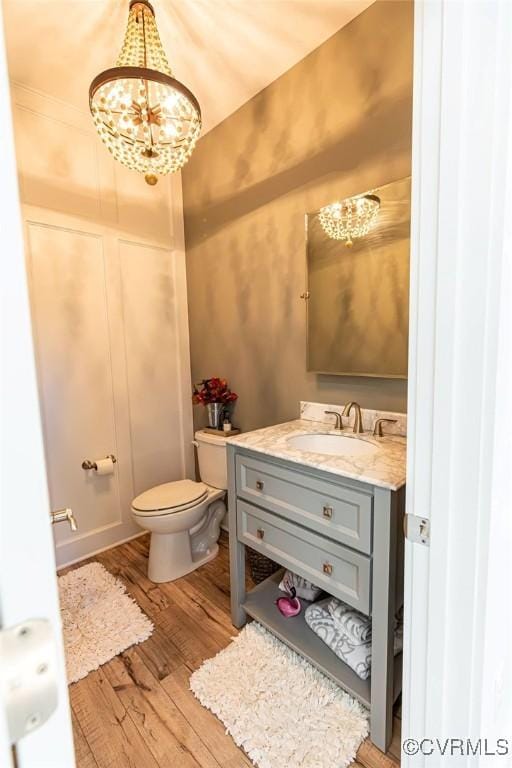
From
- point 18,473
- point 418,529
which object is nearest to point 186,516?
point 418,529

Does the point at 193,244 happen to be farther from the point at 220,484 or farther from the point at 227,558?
the point at 227,558

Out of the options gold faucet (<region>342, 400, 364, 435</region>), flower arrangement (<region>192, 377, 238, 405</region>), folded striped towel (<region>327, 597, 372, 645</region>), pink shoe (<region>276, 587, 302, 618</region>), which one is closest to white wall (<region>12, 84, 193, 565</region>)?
flower arrangement (<region>192, 377, 238, 405</region>)

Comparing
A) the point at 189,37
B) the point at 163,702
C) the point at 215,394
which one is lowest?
the point at 163,702

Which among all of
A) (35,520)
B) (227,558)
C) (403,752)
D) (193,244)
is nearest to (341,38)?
(193,244)

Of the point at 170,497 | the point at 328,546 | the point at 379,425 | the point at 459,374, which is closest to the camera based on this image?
the point at 459,374

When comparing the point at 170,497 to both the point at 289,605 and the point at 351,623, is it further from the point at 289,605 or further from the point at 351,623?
the point at 351,623

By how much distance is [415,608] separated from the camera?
0.77 meters

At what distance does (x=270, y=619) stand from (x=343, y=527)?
2.44 feet

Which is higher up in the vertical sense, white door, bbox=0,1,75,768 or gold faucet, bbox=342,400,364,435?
white door, bbox=0,1,75,768

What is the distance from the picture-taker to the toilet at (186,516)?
1965mm

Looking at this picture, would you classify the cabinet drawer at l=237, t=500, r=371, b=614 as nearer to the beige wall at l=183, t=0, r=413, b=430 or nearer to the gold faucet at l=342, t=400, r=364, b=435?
the gold faucet at l=342, t=400, r=364, b=435

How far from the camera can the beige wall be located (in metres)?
1.53

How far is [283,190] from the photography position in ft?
6.44

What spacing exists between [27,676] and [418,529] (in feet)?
2.32
